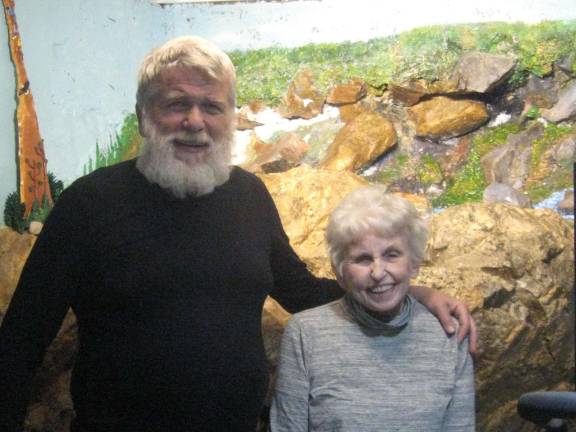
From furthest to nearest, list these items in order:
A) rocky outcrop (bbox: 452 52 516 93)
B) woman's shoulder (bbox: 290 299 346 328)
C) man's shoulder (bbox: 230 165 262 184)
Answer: rocky outcrop (bbox: 452 52 516 93), man's shoulder (bbox: 230 165 262 184), woman's shoulder (bbox: 290 299 346 328)

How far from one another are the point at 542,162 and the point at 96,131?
68.4 inches

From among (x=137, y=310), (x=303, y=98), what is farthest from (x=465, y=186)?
(x=137, y=310)

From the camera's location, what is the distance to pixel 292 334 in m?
2.02

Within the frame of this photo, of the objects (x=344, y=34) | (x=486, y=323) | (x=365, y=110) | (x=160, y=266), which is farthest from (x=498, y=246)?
(x=160, y=266)

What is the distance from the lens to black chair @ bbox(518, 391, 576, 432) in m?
1.80

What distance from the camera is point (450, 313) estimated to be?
2074mm

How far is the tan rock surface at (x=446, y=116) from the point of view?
9.33 feet

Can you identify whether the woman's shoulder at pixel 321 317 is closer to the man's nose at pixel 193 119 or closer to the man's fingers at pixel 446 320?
the man's fingers at pixel 446 320

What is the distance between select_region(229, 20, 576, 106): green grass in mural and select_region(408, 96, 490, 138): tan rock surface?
0.12 meters

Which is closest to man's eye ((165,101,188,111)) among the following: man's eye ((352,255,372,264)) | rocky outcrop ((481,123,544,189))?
man's eye ((352,255,372,264))

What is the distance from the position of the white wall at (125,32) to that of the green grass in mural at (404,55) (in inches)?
1.5

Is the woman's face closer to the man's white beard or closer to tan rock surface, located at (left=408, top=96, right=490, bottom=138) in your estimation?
the man's white beard

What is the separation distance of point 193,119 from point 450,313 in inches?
36.9

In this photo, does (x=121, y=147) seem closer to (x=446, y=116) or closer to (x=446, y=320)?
(x=446, y=116)
